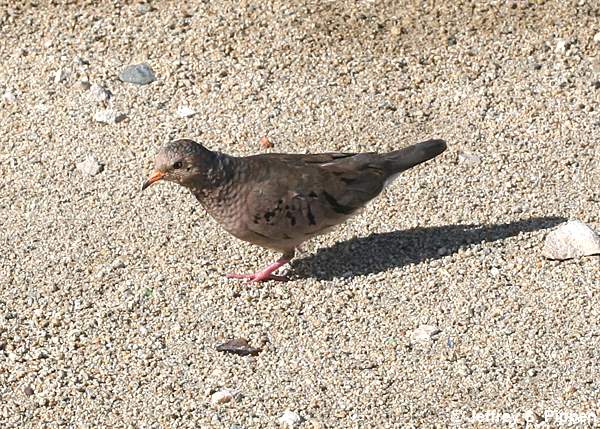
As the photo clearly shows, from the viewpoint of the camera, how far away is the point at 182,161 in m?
7.18

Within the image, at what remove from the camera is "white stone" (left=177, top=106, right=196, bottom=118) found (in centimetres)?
884

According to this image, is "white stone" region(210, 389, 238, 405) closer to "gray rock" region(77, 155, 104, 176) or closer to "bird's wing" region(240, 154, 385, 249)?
"bird's wing" region(240, 154, 385, 249)

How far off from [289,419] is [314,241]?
1808 mm

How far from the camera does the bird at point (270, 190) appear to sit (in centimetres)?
717

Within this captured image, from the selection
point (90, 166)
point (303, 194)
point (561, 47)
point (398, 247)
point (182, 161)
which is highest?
point (182, 161)

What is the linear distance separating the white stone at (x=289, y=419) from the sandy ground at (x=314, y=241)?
0.05m

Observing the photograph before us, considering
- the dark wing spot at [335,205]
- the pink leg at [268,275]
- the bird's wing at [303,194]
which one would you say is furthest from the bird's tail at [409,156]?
the pink leg at [268,275]

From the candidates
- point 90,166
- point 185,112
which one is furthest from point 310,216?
point 185,112

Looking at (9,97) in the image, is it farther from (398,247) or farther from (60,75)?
(398,247)

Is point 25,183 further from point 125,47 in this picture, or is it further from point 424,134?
point 424,134

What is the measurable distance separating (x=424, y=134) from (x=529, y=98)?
90 cm

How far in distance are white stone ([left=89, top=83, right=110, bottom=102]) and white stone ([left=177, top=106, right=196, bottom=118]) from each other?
1.79 feet

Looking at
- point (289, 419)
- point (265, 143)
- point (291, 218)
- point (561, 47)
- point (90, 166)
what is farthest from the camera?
point (561, 47)

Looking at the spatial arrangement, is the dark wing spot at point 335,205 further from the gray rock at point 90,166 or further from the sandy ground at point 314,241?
the gray rock at point 90,166
